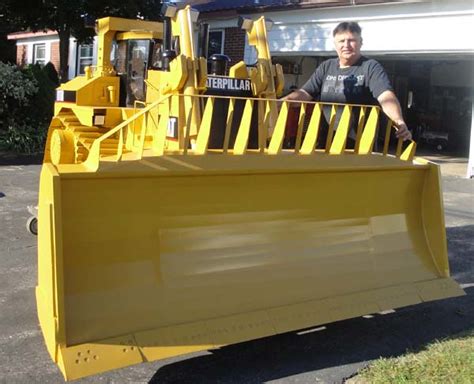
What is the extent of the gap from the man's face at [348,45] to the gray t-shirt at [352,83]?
7cm

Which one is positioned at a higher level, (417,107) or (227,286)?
(417,107)

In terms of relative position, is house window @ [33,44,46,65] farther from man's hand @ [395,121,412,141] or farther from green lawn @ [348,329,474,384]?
green lawn @ [348,329,474,384]

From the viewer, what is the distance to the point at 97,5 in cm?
1341

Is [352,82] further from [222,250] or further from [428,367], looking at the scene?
[428,367]

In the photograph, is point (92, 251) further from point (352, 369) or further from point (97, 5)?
point (97, 5)

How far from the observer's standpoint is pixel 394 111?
445 centimetres

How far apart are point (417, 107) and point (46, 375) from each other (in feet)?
63.8

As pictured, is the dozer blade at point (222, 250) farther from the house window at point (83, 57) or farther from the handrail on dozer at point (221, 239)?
the house window at point (83, 57)

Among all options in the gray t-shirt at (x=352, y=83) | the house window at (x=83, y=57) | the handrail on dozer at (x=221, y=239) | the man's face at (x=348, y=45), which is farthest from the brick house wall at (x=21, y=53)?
the handrail on dozer at (x=221, y=239)

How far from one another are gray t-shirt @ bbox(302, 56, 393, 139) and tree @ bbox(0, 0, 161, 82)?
9.09m

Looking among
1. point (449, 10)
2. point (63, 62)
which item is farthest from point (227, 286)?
point (63, 62)

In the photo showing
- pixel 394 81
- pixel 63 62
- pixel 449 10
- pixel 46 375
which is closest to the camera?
pixel 46 375

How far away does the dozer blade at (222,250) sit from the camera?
3234 mm

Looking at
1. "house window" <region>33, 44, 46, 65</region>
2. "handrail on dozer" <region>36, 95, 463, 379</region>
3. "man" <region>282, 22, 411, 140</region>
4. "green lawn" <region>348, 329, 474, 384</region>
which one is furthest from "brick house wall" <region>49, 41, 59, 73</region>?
"green lawn" <region>348, 329, 474, 384</region>
